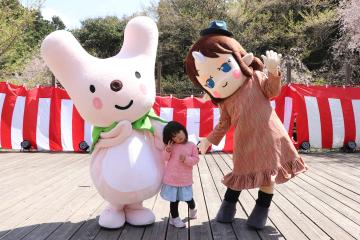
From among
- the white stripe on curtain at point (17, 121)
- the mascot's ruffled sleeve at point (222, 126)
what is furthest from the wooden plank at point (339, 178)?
the white stripe on curtain at point (17, 121)

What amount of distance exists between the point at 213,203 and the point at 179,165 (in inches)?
42.2

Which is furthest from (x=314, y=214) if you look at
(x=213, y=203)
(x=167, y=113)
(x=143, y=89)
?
(x=167, y=113)

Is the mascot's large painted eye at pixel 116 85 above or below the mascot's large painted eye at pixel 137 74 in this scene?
below

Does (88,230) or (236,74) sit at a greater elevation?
(236,74)

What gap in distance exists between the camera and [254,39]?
16.6 meters

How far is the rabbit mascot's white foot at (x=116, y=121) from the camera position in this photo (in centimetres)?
332

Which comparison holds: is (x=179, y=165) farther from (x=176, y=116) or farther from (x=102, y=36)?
(x=102, y=36)

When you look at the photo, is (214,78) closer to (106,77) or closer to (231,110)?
(231,110)

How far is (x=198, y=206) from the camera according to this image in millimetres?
4188

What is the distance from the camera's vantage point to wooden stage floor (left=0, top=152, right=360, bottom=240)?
3.35m

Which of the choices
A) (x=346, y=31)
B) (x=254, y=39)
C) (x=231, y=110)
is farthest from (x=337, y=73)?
(x=231, y=110)

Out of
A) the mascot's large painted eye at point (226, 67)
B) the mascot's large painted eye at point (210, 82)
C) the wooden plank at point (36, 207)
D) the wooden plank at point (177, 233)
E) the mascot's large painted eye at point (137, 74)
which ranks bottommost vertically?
the wooden plank at point (36, 207)

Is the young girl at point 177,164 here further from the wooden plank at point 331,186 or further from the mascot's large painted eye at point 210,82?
the wooden plank at point 331,186

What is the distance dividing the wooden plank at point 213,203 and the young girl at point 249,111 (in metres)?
0.22
